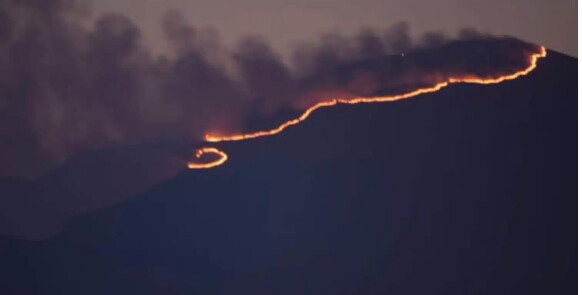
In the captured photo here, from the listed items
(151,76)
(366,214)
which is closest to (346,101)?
(366,214)

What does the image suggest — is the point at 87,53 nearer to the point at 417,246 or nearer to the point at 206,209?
the point at 206,209

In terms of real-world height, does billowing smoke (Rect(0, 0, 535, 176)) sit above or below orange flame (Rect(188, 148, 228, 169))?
above

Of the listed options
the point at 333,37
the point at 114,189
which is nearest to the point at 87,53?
the point at 114,189

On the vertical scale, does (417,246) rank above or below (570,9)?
below

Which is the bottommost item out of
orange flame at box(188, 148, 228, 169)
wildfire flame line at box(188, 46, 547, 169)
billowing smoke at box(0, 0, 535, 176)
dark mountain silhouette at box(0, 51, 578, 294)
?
dark mountain silhouette at box(0, 51, 578, 294)

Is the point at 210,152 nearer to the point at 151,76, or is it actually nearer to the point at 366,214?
the point at 151,76
